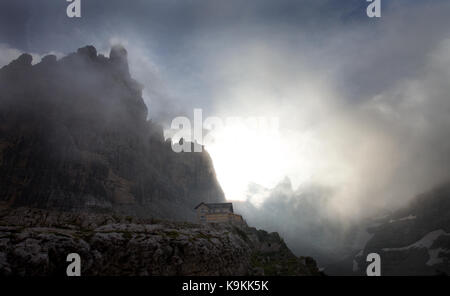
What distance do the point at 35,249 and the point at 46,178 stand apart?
8235 inches

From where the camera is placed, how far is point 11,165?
647 feet

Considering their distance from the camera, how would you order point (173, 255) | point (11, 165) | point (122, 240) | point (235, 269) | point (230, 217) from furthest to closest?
1. point (11, 165)
2. point (230, 217)
3. point (235, 269)
4. point (173, 255)
5. point (122, 240)

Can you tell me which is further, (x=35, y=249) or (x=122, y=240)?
(x=122, y=240)

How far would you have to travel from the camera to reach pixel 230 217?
12675cm
